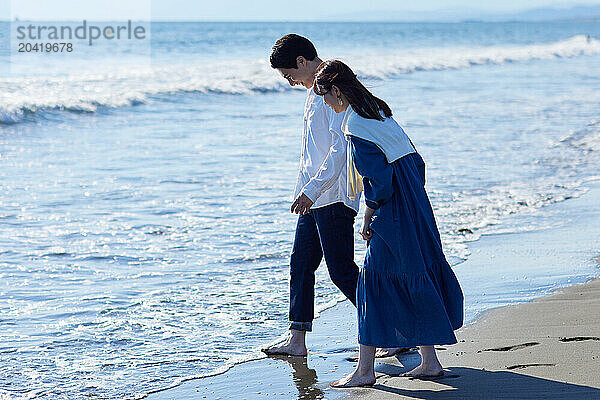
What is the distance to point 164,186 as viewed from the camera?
974 cm

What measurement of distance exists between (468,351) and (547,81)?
2518cm

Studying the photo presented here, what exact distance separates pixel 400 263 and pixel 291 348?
1.05m

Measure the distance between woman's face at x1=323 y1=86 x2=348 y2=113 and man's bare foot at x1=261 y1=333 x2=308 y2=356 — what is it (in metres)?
1.34

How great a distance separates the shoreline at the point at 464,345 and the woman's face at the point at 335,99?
1324 millimetres

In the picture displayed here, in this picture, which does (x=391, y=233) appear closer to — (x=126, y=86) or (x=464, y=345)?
(x=464, y=345)

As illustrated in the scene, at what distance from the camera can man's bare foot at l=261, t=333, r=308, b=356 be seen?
4430mm

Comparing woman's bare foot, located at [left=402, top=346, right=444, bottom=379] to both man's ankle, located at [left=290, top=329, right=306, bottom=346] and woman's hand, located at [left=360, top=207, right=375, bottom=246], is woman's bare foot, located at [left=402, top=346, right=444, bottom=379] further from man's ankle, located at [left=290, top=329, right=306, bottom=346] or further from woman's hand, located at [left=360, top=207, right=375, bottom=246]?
man's ankle, located at [left=290, top=329, right=306, bottom=346]

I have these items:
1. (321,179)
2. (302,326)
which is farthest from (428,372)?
(321,179)

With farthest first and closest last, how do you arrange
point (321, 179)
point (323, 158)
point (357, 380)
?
point (323, 158)
point (321, 179)
point (357, 380)

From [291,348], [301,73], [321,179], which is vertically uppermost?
[301,73]

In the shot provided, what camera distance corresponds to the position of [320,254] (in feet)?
14.4

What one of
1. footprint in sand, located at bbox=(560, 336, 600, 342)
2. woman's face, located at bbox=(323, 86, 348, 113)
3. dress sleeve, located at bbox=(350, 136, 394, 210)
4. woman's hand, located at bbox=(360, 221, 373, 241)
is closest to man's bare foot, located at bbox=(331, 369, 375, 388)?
woman's hand, located at bbox=(360, 221, 373, 241)

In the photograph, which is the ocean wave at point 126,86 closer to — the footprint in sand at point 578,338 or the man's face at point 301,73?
the man's face at point 301,73

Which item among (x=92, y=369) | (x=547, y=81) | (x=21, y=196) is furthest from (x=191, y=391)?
(x=547, y=81)
